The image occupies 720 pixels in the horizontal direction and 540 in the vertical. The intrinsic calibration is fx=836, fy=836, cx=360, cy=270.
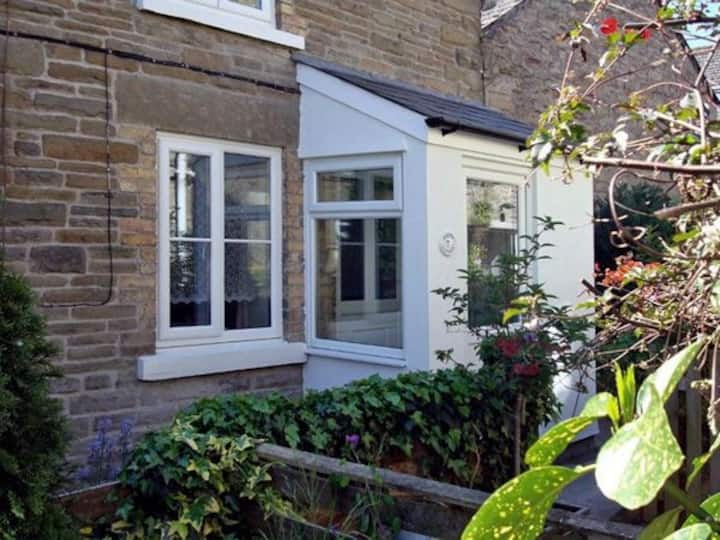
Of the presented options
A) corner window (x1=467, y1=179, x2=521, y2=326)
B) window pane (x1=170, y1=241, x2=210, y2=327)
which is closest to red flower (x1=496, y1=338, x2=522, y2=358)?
corner window (x1=467, y1=179, x2=521, y2=326)

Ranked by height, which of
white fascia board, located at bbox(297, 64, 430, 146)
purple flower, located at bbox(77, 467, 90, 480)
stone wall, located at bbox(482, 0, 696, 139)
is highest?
stone wall, located at bbox(482, 0, 696, 139)

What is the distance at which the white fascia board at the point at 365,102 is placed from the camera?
6.62 m

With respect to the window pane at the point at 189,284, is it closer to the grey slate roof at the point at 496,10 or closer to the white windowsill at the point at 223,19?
the white windowsill at the point at 223,19

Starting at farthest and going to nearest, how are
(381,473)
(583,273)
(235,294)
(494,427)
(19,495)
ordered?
(583,273), (235,294), (494,427), (381,473), (19,495)

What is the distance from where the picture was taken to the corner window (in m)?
6.98

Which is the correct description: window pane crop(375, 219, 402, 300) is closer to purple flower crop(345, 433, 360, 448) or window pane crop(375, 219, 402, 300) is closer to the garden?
the garden

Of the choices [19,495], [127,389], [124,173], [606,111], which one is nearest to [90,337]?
[127,389]

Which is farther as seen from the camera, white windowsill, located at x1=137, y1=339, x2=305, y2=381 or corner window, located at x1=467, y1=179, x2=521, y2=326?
corner window, located at x1=467, y1=179, x2=521, y2=326

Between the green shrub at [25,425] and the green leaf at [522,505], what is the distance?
2.33 meters

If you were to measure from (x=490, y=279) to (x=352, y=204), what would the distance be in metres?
1.46

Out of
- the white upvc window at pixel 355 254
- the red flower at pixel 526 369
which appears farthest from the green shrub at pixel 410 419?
the white upvc window at pixel 355 254

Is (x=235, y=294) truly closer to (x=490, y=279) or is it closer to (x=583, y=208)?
(x=490, y=279)

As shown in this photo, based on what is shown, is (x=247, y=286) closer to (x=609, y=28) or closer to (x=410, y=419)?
(x=410, y=419)

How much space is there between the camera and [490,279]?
630 centimetres
